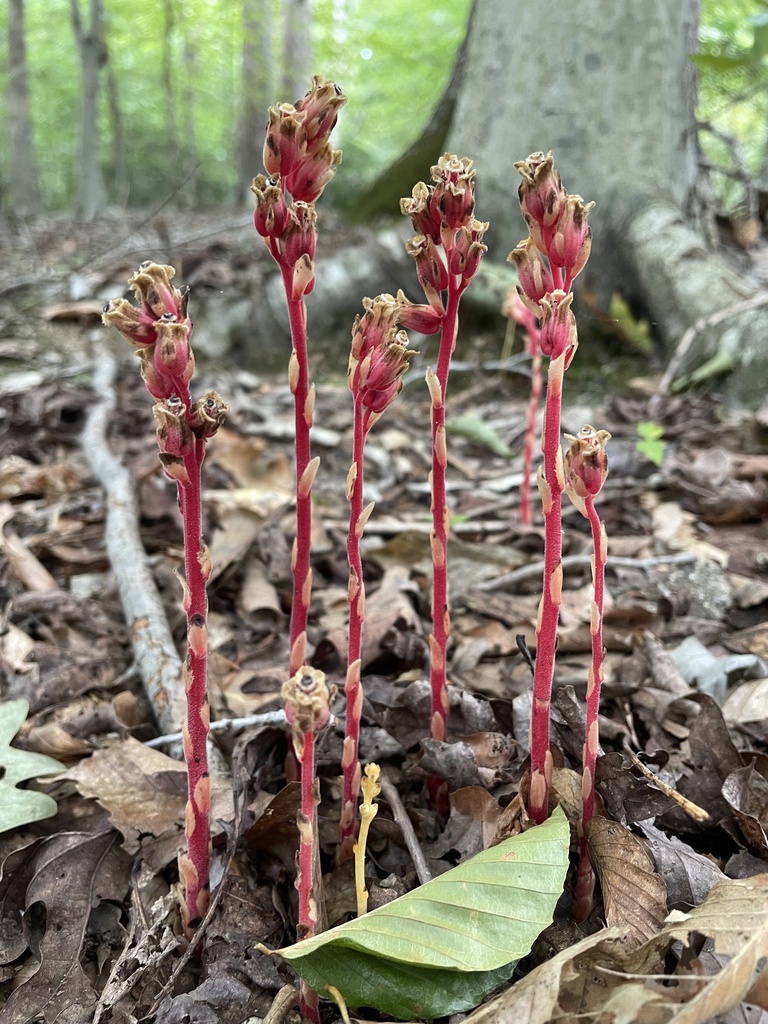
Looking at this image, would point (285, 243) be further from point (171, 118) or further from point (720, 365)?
point (171, 118)

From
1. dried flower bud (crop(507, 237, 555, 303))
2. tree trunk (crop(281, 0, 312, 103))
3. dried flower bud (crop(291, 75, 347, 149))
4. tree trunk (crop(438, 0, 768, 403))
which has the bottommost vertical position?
dried flower bud (crop(507, 237, 555, 303))

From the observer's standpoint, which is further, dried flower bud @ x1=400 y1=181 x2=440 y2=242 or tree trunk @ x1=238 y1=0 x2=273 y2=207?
tree trunk @ x1=238 y1=0 x2=273 y2=207

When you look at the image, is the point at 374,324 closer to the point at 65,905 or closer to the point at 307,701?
the point at 307,701

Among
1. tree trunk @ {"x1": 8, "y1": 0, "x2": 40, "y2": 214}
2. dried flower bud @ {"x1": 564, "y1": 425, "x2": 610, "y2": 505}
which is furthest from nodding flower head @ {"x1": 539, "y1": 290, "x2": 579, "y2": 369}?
tree trunk @ {"x1": 8, "y1": 0, "x2": 40, "y2": 214}

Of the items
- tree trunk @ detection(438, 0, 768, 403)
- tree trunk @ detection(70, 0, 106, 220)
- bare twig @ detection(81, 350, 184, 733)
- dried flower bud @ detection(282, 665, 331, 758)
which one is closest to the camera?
dried flower bud @ detection(282, 665, 331, 758)

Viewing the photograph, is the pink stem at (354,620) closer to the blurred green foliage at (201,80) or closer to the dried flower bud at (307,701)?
the dried flower bud at (307,701)

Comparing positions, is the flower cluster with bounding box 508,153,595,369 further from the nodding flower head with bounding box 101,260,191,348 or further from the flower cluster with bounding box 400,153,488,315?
the nodding flower head with bounding box 101,260,191,348
